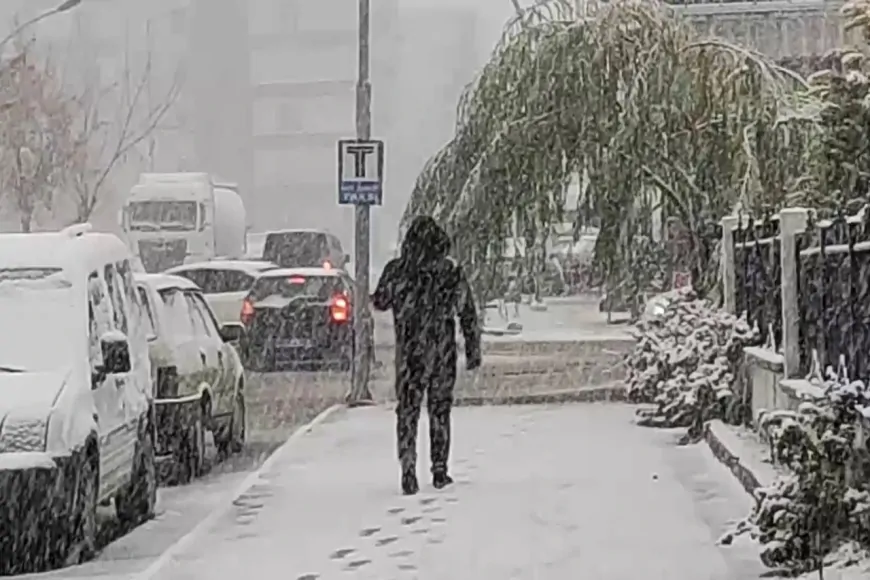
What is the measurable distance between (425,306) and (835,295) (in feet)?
9.39

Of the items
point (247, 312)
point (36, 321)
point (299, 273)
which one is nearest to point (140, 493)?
point (36, 321)

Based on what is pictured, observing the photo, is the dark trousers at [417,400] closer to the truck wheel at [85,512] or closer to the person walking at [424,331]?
the person walking at [424,331]

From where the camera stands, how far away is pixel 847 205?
10.2 metres

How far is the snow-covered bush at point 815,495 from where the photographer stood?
28.2 ft

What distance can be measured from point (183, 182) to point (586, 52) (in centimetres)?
2494

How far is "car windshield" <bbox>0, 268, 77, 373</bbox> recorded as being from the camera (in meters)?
11.2

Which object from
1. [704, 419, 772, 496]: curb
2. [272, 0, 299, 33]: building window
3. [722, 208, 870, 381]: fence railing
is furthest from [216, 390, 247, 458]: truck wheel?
[272, 0, 299, 33]: building window

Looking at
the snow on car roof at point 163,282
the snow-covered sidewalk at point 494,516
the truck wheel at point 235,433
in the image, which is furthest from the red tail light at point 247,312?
the snow on car roof at point 163,282

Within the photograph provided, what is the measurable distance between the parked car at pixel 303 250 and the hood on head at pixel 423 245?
2738cm

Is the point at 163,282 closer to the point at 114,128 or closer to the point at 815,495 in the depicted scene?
the point at 815,495

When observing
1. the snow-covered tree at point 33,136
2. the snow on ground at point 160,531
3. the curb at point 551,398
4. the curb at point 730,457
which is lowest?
the snow on ground at point 160,531

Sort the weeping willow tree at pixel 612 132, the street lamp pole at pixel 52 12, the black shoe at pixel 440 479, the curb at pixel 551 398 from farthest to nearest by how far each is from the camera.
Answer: the street lamp pole at pixel 52 12 → the curb at pixel 551 398 → the weeping willow tree at pixel 612 132 → the black shoe at pixel 440 479

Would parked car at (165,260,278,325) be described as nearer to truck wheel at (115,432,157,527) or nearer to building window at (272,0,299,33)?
truck wheel at (115,432,157,527)

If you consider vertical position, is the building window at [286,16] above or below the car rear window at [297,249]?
above
